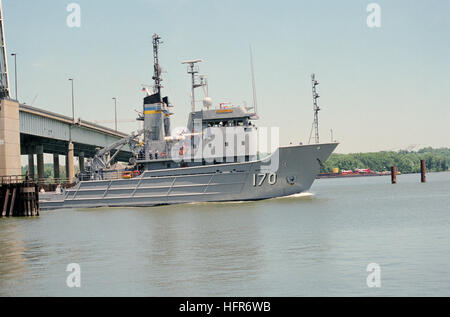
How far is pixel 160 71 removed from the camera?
46188mm

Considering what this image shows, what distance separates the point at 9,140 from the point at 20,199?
7.80 m

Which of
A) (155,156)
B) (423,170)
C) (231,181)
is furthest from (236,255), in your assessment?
(423,170)

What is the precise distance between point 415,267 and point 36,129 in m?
49.1

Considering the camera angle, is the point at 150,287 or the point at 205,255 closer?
the point at 150,287

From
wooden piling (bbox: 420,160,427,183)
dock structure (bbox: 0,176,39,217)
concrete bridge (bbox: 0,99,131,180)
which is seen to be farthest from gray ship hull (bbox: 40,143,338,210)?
wooden piling (bbox: 420,160,427,183)

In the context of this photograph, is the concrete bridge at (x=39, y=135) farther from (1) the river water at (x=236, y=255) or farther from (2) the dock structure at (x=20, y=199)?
(1) the river water at (x=236, y=255)

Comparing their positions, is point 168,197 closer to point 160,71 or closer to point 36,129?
point 160,71

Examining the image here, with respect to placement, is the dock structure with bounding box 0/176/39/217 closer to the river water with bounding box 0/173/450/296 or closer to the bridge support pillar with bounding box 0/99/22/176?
the bridge support pillar with bounding box 0/99/22/176

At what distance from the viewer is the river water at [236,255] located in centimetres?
1389

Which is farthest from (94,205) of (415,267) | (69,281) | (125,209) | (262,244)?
(415,267)

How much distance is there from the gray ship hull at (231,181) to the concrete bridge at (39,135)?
9983 millimetres

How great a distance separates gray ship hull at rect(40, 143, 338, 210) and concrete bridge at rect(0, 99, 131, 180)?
9.98 metres

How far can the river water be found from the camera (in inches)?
547

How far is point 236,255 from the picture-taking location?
59.7 ft
